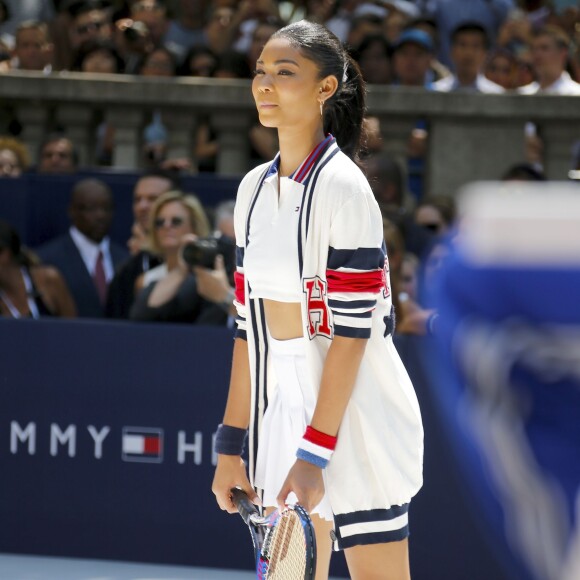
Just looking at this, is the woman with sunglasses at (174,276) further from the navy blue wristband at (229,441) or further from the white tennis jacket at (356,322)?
the white tennis jacket at (356,322)

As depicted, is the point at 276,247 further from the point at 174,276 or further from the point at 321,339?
the point at 174,276

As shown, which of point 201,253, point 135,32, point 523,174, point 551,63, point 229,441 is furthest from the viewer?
point 135,32

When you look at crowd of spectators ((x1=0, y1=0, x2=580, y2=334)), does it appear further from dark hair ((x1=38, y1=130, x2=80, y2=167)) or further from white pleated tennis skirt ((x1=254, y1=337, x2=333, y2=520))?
white pleated tennis skirt ((x1=254, y1=337, x2=333, y2=520))

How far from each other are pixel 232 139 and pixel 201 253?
2.78 metres

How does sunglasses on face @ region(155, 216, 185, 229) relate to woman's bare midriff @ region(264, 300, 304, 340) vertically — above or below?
below

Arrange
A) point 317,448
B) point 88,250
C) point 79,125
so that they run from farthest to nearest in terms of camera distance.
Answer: point 79,125, point 88,250, point 317,448

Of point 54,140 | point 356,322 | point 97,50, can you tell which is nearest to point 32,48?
point 97,50

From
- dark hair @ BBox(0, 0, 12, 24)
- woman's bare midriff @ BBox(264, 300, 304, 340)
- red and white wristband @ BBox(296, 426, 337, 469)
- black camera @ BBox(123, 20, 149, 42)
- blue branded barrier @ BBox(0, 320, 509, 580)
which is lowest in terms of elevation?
blue branded barrier @ BBox(0, 320, 509, 580)

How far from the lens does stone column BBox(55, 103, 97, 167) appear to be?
8.73 m

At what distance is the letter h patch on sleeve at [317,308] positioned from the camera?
3018 mm

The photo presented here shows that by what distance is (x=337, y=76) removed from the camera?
3188mm

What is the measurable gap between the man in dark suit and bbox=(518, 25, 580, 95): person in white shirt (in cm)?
278

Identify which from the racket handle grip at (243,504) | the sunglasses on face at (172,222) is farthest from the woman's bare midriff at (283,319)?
the sunglasses on face at (172,222)

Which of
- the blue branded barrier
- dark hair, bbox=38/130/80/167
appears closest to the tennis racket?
the blue branded barrier
